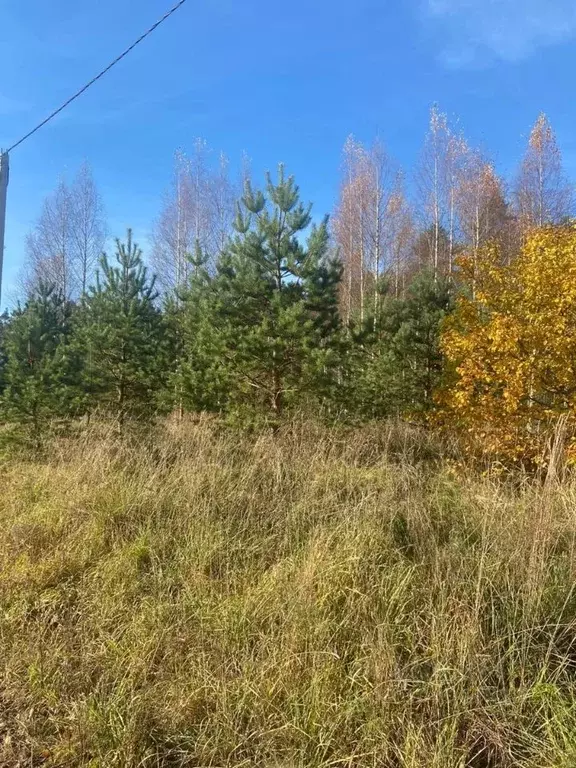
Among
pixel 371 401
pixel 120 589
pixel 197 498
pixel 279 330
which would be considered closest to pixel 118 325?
pixel 279 330

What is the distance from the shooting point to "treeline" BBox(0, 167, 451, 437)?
8414mm

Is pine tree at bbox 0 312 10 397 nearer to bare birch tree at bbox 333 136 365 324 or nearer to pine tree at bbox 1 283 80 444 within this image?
pine tree at bbox 1 283 80 444

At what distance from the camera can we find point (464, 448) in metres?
7.55

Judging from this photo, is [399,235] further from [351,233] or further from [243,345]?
[243,345]

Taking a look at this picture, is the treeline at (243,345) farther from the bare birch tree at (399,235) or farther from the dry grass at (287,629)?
the bare birch tree at (399,235)

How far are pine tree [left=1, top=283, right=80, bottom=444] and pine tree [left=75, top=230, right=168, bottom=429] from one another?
46 centimetres

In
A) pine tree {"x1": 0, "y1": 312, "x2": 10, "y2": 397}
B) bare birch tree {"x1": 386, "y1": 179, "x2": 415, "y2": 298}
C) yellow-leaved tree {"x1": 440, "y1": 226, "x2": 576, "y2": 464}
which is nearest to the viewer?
yellow-leaved tree {"x1": 440, "y1": 226, "x2": 576, "y2": 464}

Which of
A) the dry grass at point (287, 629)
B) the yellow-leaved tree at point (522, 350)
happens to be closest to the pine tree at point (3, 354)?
the dry grass at point (287, 629)

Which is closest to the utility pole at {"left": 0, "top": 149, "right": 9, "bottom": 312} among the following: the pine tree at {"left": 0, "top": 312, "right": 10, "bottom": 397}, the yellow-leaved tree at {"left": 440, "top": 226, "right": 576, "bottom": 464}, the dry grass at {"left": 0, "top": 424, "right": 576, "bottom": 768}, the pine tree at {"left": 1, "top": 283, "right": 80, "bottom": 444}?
the pine tree at {"left": 1, "top": 283, "right": 80, "bottom": 444}

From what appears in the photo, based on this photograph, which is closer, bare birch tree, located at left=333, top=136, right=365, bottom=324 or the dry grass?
the dry grass

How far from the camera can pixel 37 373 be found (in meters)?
8.88

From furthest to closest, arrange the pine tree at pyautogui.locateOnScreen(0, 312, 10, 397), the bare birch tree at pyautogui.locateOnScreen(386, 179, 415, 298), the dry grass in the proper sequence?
the bare birch tree at pyautogui.locateOnScreen(386, 179, 415, 298) → the pine tree at pyautogui.locateOnScreen(0, 312, 10, 397) → the dry grass

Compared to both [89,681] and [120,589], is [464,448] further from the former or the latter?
[89,681]

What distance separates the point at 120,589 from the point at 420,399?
29.0 feet
